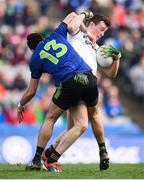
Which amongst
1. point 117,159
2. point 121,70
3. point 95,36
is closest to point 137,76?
point 121,70

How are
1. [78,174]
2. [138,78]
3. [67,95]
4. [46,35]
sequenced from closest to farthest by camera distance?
1. [78,174]
2. [67,95]
3. [46,35]
4. [138,78]

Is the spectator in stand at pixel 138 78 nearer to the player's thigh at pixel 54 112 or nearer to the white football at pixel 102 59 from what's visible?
the white football at pixel 102 59

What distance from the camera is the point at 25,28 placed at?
19688 millimetres

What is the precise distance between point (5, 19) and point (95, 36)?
9.14 m

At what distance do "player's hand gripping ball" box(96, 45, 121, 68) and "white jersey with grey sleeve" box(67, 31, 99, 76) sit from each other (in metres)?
0.09

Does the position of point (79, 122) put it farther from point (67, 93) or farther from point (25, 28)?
point (25, 28)

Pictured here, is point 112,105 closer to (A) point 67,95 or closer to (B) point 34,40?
(B) point 34,40

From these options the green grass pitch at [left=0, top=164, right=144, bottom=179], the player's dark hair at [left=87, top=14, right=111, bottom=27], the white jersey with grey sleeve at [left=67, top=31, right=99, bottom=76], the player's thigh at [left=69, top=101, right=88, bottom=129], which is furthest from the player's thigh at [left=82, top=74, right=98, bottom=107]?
the green grass pitch at [left=0, top=164, right=144, bottom=179]

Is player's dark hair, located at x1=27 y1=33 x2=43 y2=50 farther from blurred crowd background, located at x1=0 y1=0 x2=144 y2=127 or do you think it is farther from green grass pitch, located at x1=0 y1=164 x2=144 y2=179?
blurred crowd background, located at x1=0 y1=0 x2=144 y2=127

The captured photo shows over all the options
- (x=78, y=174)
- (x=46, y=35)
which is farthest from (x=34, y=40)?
(x=46, y=35)

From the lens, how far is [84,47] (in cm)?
1059

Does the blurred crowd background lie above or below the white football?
above

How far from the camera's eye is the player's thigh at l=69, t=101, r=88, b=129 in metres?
10.4

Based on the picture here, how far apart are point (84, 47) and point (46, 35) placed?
29.2ft
